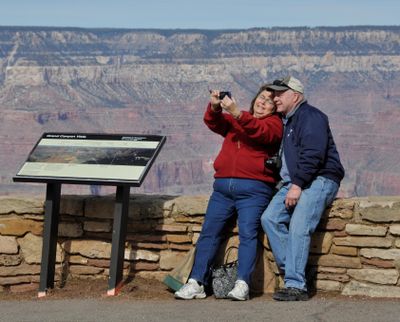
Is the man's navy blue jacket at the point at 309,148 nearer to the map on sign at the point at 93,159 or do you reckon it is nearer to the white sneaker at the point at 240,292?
the white sneaker at the point at 240,292

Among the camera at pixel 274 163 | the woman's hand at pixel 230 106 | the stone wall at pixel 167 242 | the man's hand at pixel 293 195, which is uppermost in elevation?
the woman's hand at pixel 230 106

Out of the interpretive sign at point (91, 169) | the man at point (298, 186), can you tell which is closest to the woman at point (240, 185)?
the man at point (298, 186)

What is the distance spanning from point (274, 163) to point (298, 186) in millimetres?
309

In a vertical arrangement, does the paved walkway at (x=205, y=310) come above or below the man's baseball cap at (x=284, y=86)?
below

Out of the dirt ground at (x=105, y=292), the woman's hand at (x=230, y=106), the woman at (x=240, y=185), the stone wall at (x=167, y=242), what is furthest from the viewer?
the dirt ground at (x=105, y=292)

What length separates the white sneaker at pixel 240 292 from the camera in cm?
805

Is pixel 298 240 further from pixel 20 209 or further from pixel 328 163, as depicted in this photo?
pixel 20 209

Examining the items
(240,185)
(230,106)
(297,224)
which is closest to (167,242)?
(240,185)

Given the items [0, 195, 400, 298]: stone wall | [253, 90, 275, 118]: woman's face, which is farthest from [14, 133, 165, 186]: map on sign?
[253, 90, 275, 118]: woman's face

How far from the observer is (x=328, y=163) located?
812 centimetres

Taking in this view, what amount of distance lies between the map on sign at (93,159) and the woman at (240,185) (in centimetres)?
57

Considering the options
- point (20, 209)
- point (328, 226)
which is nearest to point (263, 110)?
point (328, 226)

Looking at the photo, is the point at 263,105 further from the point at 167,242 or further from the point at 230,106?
the point at 167,242

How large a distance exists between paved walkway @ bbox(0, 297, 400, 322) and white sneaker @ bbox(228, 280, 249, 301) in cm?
5
